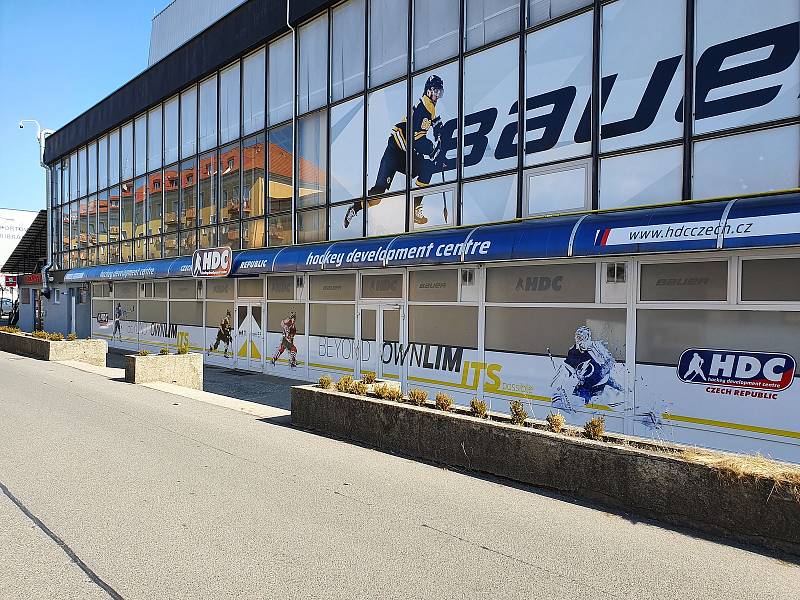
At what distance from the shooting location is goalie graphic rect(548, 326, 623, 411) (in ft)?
34.1

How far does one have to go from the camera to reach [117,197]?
92.9 feet

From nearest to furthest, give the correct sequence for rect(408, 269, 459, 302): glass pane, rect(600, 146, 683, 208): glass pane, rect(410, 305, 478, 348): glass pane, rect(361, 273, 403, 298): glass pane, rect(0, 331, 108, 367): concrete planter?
1. rect(600, 146, 683, 208): glass pane
2. rect(410, 305, 478, 348): glass pane
3. rect(408, 269, 459, 302): glass pane
4. rect(361, 273, 403, 298): glass pane
5. rect(0, 331, 108, 367): concrete planter

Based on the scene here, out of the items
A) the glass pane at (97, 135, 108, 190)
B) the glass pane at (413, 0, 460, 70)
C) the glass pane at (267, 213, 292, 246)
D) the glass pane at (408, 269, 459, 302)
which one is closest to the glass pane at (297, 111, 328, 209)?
the glass pane at (267, 213, 292, 246)

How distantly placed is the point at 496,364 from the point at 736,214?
5.45m

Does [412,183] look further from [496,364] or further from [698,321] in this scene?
[698,321]

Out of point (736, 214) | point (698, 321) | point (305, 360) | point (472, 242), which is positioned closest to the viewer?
point (736, 214)

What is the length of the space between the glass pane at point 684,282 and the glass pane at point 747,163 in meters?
1.14

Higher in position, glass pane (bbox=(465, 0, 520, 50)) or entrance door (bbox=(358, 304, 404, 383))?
glass pane (bbox=(465, 0, 520, 50))

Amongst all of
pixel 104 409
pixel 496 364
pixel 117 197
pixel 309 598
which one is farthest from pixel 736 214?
pixel 117 197

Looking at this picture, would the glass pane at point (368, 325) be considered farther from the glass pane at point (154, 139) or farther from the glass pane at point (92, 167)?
the glass pane at point (92, 167)

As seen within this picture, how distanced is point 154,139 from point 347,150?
1338cm

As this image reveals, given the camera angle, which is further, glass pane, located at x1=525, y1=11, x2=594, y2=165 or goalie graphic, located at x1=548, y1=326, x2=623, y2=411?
glass pane, located at x1=525, y1=11, x2=594, y2=165

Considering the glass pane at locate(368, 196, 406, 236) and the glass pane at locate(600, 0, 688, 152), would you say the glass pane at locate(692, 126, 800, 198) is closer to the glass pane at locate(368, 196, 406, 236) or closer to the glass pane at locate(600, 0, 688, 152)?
the glass pane at locate(600, 0, 688, 152)

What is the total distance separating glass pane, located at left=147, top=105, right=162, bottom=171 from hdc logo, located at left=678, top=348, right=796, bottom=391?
22.4 meters
